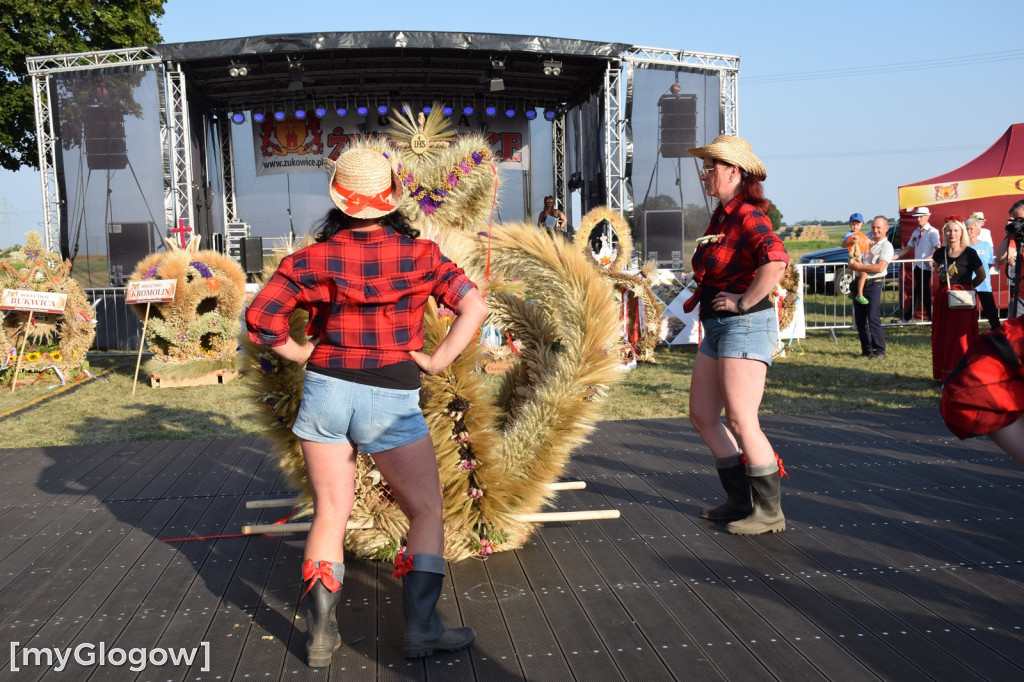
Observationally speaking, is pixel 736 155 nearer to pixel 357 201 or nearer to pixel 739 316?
pixel 739 316

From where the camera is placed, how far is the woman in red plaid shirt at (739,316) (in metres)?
3.51

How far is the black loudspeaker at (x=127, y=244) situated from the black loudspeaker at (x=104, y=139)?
36.7 inches

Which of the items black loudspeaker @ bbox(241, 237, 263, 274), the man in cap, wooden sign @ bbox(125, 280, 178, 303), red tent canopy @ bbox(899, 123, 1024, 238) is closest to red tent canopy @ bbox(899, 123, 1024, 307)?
red tent canopy @ bbox(899, 123, 1024, 238)

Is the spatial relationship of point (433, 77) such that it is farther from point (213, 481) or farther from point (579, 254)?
point (579, 254)

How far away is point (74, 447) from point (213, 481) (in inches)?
69.9

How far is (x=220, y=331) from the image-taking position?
31.1 ft

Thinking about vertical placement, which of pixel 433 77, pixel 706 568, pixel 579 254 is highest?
pixel 433 77

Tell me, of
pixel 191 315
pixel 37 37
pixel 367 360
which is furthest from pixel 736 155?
pixel 37 37

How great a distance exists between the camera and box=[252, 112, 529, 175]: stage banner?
16641 mm

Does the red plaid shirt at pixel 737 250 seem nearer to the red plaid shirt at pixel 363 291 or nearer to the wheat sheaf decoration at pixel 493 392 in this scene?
the wheat sheaf decoration at pixel 493 392

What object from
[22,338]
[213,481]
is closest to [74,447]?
[213,481]

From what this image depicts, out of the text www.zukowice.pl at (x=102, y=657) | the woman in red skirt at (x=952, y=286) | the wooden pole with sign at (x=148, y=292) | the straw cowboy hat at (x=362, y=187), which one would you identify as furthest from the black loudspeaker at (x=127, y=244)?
the straw cowboy hat at (x=362, y=187)

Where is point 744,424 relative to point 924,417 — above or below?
above

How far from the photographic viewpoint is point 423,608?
2646mm
